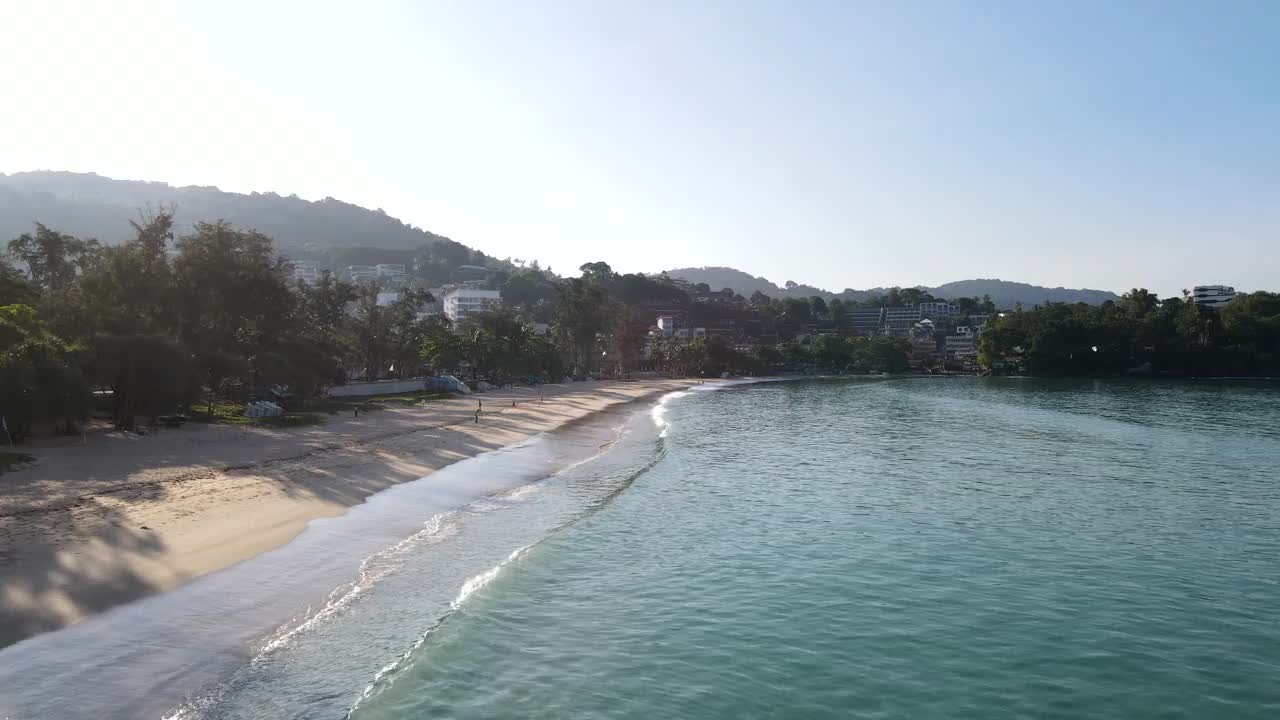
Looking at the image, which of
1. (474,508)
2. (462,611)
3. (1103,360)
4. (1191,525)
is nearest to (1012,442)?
(1191,525)

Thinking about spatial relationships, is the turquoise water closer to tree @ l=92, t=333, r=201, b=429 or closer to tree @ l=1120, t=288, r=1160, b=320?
tree @ l=92, t=333, r=201, b=429

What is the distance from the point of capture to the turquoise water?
11.8 meters

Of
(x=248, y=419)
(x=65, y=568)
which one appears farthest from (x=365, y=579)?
(x=248, y=419)

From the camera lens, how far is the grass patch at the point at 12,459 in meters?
25.0

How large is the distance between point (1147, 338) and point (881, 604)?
156 m

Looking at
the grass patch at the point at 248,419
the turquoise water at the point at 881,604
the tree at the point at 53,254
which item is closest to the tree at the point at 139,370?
the grass patch at the point at 248,419

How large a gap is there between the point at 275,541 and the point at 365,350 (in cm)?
6456

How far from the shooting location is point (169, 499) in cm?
2273

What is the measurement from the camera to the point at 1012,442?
150 ft

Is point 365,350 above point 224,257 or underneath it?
underneath

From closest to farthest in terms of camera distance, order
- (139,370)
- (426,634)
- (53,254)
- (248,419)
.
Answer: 1. (426,634)
2. (139,370)
3. (248,419)
4. (53,254)

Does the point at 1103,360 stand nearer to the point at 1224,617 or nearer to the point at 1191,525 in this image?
the point at 1191,525

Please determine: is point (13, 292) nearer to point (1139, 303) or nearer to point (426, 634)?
point (426, 634)

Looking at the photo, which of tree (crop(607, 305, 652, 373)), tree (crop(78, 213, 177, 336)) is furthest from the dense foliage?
tree (crop(78, 213, 177, 336))
